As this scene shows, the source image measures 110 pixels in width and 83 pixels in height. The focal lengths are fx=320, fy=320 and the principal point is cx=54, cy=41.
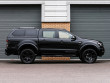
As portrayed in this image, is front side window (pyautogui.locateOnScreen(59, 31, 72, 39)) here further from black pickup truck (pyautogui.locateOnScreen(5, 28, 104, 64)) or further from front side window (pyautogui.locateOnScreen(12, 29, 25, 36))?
front side window (pyautogui.locateOnScreen(12, 29, 25, 36))

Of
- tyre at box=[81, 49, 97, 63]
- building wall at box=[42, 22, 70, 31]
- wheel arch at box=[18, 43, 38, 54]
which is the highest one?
building wall at box=[42, 22, 70, 31]

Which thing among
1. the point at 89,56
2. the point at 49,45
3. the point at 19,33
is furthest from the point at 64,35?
the point at 19,33

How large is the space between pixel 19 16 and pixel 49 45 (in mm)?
4478

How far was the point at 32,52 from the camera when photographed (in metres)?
16.3

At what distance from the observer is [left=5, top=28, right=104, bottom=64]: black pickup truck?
16.5 meters

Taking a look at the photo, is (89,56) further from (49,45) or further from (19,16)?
(19,16)

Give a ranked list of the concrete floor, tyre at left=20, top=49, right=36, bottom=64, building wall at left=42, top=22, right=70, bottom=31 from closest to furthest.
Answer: the concrete floor, tyre at left=20, top=49, right=36, bottom=64, building wall at left=42, top=22, right=70, bottom=31

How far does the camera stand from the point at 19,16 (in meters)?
20.2

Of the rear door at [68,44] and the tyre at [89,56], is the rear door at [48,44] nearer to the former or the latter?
the rear door at [68,44]

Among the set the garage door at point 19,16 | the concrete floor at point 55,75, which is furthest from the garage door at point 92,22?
the concrete floor at point 55,75

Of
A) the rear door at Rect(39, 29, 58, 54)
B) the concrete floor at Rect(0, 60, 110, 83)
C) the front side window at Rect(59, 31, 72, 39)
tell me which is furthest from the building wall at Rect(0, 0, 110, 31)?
the concrete floor at Rect(0, 60, 110, 83)

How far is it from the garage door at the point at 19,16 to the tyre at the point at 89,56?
484 cm

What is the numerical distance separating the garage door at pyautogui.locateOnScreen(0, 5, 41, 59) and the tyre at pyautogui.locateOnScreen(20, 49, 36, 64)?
13.6 ft

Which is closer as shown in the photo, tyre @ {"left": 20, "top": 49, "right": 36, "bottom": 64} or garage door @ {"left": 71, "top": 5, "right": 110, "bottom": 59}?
tyre @ {"left": 20, "top": 49, "right": 36, "bottom": 64}
